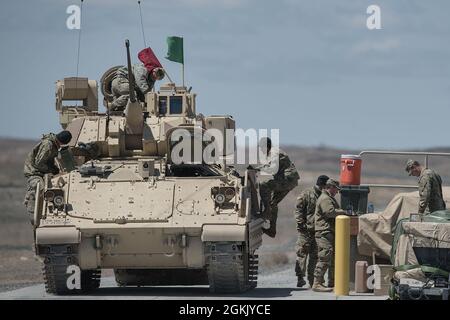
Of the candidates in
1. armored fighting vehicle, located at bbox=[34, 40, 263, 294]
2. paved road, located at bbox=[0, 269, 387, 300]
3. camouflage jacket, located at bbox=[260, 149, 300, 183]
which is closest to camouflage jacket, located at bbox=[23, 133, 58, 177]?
armored fighting vehicle, located at bbox=[34, 40, 263, 294]

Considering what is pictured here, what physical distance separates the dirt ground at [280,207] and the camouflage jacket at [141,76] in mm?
3930

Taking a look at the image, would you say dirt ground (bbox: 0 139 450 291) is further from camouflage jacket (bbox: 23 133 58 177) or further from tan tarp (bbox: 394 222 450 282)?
tan tarp (bbox: 394 222 450 282)

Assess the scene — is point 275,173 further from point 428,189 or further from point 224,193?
point 428,189

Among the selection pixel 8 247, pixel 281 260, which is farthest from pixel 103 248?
pixel 8 247

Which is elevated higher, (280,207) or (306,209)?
(280,207)

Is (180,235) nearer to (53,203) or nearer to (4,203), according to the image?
(53,203)

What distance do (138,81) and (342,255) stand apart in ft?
19.6

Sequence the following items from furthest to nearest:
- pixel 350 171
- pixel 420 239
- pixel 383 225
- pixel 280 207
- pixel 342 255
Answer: pixel 280 207, pixel 350 171, pixel 383 225, pixel 342 255, pixel 420 239

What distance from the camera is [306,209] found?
25.7m

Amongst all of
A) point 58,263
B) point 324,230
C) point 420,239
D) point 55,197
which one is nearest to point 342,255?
point 324,230

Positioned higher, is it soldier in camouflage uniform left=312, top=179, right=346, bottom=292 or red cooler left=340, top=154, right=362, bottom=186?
red cooler left=340, top=154, right=362, bottom=186

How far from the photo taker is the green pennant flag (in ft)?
99.1
